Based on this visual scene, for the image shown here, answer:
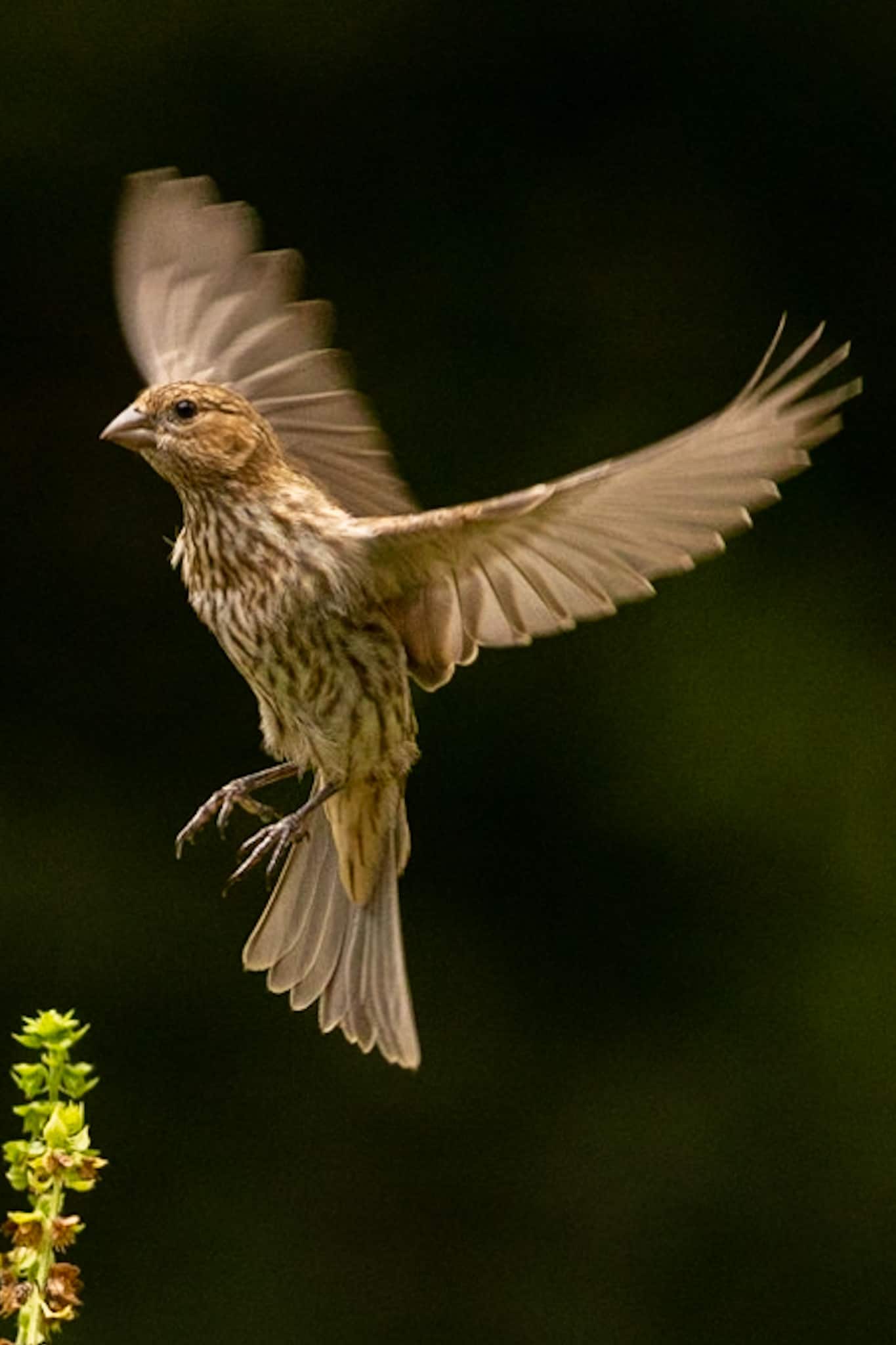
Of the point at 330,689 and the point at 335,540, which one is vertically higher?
the point at 335,540

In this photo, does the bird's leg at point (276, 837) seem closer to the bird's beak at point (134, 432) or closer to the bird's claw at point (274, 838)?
the bird's claw at point (274, 838)

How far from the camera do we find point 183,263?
3.01 metres

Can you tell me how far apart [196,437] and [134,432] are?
0.21ft

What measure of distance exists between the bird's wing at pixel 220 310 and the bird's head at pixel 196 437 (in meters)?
0.34

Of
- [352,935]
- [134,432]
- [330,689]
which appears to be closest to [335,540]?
[330,689]

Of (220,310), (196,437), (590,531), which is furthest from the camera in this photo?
(220,310)

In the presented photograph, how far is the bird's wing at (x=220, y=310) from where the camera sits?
115 inches

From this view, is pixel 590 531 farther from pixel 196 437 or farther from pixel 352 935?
pixel 352 935

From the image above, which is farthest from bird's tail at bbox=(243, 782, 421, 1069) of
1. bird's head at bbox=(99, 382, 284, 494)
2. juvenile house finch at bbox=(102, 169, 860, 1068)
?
bird's head at bbox=(99, 382, 284, 494)

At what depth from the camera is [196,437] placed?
8.23 ft

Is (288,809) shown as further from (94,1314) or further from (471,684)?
(94,1314)

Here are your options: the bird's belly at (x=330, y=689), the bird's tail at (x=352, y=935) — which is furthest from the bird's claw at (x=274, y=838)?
the bird's tail at (x=352, y=935)

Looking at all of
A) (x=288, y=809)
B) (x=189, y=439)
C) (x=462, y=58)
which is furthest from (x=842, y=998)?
(x=189, y=439)

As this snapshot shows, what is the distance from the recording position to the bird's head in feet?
8.24
